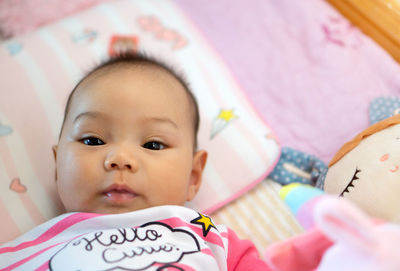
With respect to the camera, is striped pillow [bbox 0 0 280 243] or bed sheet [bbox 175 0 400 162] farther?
bed sheet [bbox 175 0 400 162]

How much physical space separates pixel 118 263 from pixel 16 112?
0.69 metres

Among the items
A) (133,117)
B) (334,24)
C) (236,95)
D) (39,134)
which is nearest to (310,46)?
(334,24)

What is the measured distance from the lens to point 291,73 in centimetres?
141

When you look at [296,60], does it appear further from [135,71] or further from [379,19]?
[135,71]

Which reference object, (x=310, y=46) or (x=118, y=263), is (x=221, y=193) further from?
(x=310, y=46)

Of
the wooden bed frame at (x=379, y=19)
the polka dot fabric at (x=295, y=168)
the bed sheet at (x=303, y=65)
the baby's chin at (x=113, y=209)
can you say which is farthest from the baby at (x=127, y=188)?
the wooden bed frame at (x=379, y=19)

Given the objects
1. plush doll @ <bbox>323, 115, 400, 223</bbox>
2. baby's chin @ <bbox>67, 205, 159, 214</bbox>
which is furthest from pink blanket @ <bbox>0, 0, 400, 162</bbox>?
baby's chin @ <bbox>67, 205, 159, 214</bbox>

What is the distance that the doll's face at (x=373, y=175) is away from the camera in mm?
831

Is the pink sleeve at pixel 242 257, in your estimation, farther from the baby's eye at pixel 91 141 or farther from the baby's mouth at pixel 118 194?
the baby's eye at pixel 91 141

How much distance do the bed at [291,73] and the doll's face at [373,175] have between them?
0.26m

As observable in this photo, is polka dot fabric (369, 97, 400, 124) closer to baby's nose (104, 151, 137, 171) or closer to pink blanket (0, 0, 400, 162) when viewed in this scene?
pink blanket (0, 0, 400, 162)

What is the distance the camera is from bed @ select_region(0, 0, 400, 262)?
3.91 ft

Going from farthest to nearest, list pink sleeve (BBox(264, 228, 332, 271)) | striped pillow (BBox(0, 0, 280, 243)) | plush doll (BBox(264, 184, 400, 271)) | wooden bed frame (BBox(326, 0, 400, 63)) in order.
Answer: wooden bed frame (BBox(326, 0, 400, 63)), striped pillow (BBox(0, 0, 280, 243)), pink sleeve (BBox(264, 228, 332, 271)), plush doll (BBox(264, 184, 400, 271))

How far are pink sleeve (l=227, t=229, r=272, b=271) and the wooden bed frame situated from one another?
78 centimetres
